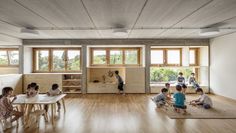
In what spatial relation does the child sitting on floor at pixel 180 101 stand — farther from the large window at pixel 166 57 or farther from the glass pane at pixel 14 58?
the glass pane at pixel 14 58

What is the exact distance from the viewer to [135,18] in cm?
445

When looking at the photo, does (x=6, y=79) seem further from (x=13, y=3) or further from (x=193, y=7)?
(x=193, y=7)

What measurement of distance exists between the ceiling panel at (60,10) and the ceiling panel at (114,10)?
0.22 metres

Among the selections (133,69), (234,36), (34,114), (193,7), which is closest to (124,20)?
(193,7)

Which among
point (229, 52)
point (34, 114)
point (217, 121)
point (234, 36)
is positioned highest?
point (234, 36)

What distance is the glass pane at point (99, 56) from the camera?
29.4 feet

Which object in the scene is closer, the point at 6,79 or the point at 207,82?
the point at 6,79

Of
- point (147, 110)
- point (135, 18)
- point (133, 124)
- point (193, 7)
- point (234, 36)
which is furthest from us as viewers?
point (234, 36)

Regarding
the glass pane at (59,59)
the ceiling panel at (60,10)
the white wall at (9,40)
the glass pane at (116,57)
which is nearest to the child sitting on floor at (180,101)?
the ceiling panel at (60,10)

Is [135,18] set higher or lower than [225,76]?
higher

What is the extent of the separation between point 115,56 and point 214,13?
218 inches

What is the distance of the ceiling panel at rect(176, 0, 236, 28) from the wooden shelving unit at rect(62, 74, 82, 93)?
540cm

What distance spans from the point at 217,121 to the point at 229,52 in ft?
12.0

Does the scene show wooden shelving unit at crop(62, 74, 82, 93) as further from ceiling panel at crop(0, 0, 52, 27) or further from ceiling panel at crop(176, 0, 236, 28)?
ceiling panel at crop(176, 0, 236, 28)
